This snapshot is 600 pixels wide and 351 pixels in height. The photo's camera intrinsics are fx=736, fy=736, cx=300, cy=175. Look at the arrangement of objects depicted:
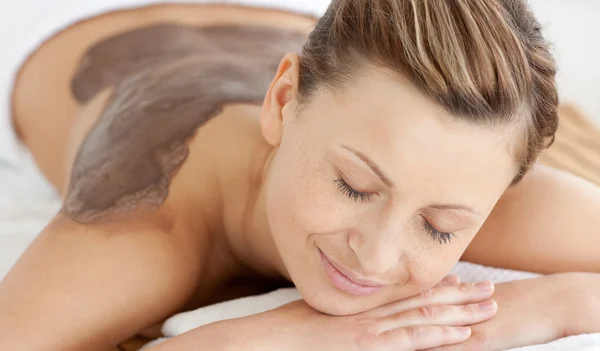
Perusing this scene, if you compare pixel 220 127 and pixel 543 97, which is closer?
pixel 543 97

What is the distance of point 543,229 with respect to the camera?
4.13 ft

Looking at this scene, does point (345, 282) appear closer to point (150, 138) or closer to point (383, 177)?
point (383, 177)

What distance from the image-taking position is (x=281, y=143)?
109 centimetres

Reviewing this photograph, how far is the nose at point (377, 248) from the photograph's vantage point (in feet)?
3.07

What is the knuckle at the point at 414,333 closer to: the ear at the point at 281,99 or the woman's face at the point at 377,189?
the woman's face at the point at 377,189

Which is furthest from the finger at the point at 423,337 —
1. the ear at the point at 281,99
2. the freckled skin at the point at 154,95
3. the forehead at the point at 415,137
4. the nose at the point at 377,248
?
the freckled skin at the point at 154,95

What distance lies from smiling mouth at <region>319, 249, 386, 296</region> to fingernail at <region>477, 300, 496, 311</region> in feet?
0.58

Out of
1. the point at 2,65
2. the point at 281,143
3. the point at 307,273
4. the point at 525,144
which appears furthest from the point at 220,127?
the point at 2,65

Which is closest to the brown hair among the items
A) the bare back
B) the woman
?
the woman

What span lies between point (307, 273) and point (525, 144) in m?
0.35

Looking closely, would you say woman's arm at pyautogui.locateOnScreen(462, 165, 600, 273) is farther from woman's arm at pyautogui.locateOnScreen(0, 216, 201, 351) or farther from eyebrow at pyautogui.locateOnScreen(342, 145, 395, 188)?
woman's arm at pyautogui.locateOnScreen(0, 216, 201, 351)

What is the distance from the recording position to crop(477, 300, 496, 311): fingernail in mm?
1091

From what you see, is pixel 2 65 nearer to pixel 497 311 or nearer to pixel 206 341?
pixel 206 341

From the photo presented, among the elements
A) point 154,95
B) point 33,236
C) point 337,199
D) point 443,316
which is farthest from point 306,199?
point 33,236
